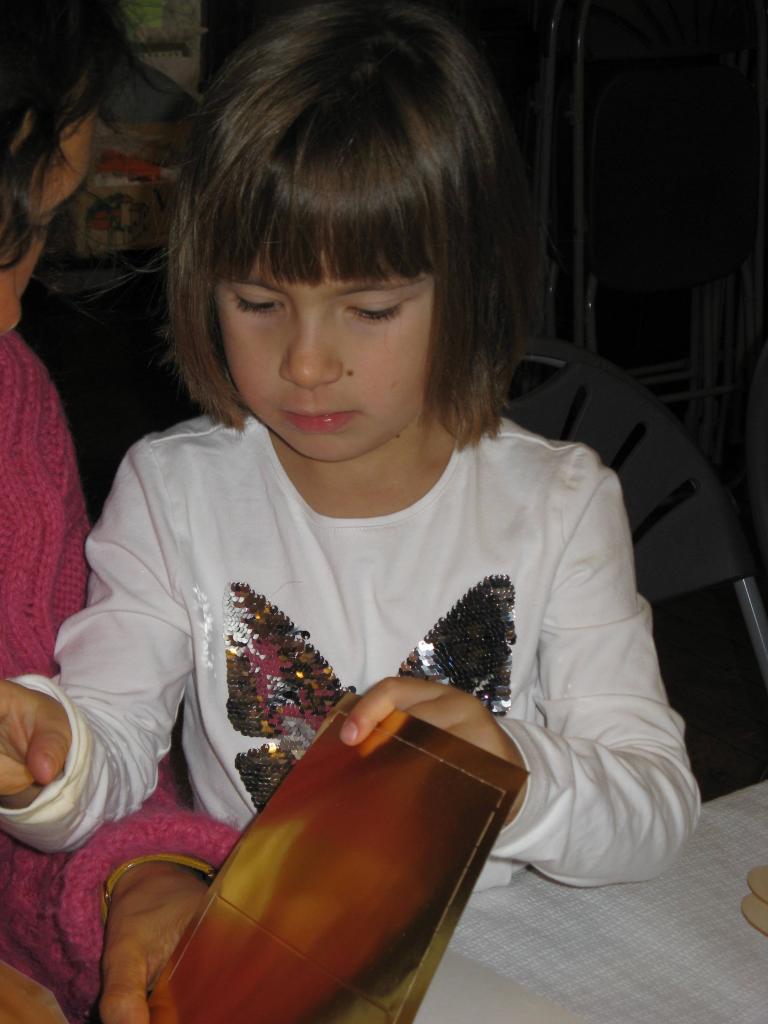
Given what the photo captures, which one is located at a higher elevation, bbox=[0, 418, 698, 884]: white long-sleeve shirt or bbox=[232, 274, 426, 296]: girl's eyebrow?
bbox=[232, 274, 426, 296]: girl's eyebrow

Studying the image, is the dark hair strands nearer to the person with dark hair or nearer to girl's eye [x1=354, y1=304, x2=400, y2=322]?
the person with dark hair

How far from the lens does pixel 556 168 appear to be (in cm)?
271

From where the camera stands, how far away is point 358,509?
992 millimetres

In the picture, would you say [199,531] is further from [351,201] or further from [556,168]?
[556,168]

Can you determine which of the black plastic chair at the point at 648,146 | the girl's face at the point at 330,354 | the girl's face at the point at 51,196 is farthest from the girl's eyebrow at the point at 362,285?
the black plastic chair at the point at 648,146

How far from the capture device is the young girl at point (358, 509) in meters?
0.80

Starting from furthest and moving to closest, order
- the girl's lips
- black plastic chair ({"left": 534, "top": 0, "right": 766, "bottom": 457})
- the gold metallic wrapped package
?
black plastic chair ({"left": 534, "top": 0, "right": 766, "bottom": 457}) < the girl's lips < the gold metallic wrapped package

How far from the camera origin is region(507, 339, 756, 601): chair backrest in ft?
3.63

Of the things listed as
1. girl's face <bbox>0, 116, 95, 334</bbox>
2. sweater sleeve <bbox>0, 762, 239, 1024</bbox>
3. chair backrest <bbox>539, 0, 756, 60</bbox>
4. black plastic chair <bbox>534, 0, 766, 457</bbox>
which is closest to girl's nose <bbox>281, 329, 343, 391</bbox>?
girl's face <bbox>0, 116, 95, 334</bbox>

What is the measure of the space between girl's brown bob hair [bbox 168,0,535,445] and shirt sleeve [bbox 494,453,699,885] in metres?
0.16

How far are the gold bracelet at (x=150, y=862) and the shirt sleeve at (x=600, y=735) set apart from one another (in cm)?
21

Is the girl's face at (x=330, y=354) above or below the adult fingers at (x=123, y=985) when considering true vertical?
above

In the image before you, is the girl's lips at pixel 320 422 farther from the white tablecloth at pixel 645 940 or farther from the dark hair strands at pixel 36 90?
the white tablecloth at pixel 645 940

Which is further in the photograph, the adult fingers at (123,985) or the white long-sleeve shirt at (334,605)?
the white long-sleeve shirt at (334,605)
